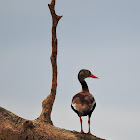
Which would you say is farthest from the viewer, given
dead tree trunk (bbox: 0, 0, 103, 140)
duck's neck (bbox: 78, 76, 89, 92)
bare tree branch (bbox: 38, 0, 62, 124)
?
bare tree branch (bbox: 38, 0, 62, 124)

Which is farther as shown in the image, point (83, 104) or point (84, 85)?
point (84, 85)

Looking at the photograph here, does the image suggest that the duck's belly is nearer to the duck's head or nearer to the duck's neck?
the duck's neck

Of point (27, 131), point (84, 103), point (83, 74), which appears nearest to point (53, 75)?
point (83, 74)

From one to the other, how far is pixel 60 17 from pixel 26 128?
3286 mm

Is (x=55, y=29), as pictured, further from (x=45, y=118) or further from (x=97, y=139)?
(x=97, y=139)

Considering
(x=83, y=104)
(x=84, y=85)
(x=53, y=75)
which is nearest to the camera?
(x=83, y=104)

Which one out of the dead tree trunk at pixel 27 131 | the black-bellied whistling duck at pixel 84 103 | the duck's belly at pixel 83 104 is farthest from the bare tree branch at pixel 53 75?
the duck's belly at pixel 83 104

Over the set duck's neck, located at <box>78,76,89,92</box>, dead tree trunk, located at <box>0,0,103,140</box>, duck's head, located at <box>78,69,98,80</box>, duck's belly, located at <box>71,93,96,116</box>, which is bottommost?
dead tree trunk, located at <box>0,0,103,140</box>

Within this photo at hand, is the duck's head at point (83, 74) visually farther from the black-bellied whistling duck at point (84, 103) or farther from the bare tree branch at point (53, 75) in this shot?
the bare tree branch at point (53, 75)

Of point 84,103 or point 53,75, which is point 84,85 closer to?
point 84,103

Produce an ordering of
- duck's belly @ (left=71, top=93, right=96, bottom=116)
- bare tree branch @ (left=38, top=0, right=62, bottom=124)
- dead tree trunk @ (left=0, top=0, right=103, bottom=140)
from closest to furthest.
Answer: duck's belly @ (left=71, top=93, right=96, bottom=116) < dead tree trunk @ (left=0, top=0, right=103, bottom=140) < bare tree branch @ (left=38, top=0, right=62, bottom=124)

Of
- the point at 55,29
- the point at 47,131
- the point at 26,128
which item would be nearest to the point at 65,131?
the point at 47,131

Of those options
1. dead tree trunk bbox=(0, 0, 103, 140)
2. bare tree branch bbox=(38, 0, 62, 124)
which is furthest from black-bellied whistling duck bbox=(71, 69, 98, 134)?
bare tree branch bbox=(38, 0, 62, 124)

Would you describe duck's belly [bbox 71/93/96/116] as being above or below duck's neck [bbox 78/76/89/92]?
below
